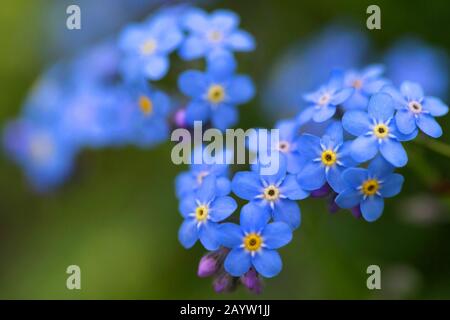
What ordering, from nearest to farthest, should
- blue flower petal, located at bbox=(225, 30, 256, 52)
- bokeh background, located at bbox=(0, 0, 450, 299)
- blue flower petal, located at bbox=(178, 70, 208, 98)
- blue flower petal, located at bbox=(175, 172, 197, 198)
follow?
blue flower petal, located at bbox=(175, 172, 197, 198)
blue flower petal, located at bbox=(178, 70, 208, 98)
blue flower petal, located at bbox=(225, 30, 256, 52)
bokeh background, located at bbox=(0, 0, 450, 299)

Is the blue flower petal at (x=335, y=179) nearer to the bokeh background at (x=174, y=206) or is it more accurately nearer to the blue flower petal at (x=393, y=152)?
the blue flower petal at (x=393, y=152)

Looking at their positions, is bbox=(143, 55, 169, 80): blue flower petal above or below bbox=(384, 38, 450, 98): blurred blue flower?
below

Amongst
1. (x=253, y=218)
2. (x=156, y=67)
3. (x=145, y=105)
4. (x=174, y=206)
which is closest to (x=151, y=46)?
(x=156, y=67)

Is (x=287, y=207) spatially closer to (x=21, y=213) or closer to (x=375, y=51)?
(x=375, y=51)

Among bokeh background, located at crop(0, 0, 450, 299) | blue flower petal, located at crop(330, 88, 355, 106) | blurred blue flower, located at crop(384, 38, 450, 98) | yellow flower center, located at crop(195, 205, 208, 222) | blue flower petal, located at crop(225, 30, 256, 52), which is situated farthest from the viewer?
blurred blue flower, located at crop(384, 38, 450, 98)

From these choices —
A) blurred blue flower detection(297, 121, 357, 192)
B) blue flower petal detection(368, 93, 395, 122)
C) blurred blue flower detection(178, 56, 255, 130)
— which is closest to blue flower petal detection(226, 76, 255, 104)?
blurred blue flower detection(178, 56, 255, 130)

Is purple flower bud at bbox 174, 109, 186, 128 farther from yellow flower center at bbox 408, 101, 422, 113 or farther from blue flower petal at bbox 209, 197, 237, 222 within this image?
yellow flower center at bbox 408, 101, 422, 113

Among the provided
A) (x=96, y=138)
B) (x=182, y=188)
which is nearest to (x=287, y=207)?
(x=182, y=188)

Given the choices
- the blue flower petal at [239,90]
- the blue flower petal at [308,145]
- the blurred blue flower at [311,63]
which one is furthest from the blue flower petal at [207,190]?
the blurred blue flower at [311,63]
